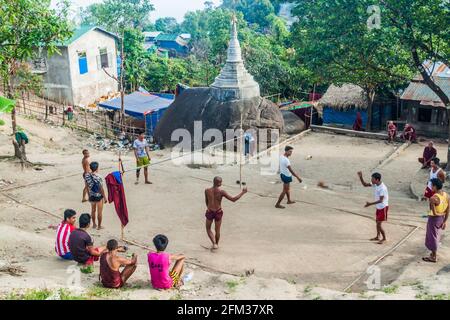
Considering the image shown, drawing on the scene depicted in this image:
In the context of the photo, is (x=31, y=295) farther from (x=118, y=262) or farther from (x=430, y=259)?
(x=430, y=259)

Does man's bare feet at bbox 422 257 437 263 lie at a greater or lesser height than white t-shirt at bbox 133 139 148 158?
lesser

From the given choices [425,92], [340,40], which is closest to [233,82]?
[340,40]

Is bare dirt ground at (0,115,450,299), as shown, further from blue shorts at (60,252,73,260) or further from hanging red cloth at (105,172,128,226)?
hanging red cloth at (105,172,128,226)

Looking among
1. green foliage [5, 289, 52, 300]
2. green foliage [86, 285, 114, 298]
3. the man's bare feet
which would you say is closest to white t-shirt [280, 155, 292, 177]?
the man's bare feet

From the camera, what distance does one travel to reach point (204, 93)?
78.9 ft

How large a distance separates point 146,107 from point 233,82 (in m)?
6.70

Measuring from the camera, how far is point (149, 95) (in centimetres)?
3047

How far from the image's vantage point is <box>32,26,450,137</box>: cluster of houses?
23.8 m

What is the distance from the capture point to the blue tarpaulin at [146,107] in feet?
91.6

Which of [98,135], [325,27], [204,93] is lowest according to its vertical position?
[98,135]

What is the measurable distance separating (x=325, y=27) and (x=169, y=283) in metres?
11.0
